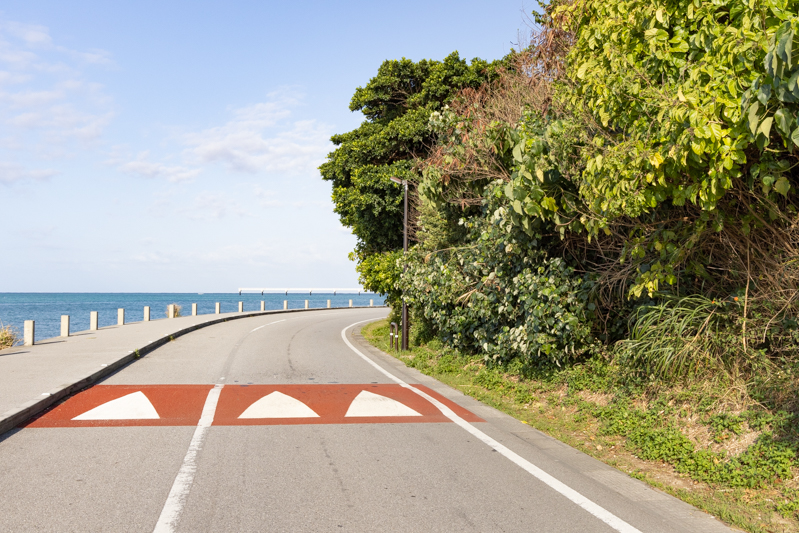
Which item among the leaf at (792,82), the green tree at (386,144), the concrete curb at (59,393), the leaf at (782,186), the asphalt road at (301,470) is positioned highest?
the green tree at (386,144)

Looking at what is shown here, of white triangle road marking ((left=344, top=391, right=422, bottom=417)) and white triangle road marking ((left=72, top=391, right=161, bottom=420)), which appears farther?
white triangle road marking ((left=344, top=391, right=422, bottom=417))

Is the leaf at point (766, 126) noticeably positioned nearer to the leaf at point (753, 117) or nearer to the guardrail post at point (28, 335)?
the leaf at point (753, 117)

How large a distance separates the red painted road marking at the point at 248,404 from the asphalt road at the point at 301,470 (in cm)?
4

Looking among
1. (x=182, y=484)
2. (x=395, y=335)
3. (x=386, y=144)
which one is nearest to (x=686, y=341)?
(x=182, y=484)

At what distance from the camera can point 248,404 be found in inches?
343

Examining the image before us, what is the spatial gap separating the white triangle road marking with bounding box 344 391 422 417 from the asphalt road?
5cm

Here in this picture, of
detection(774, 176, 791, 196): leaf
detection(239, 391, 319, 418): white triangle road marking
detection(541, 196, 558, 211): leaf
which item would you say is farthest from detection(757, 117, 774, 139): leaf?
detection(239, 391, 319, 418): white triangle road marking

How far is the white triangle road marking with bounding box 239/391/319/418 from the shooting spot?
7.98 meters

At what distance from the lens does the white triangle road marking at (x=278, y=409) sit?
7984 millimetres

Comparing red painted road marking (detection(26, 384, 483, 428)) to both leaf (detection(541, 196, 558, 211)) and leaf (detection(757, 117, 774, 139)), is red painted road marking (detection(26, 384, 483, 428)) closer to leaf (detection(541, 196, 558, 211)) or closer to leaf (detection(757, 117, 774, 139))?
leaf (detection(541, 196, 558, 211))

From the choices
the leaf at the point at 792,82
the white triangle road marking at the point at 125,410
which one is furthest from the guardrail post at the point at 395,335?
the leaf at the point at 792,82

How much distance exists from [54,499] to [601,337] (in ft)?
26.5

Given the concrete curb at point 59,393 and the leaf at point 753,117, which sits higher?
the leaf at point 753,117

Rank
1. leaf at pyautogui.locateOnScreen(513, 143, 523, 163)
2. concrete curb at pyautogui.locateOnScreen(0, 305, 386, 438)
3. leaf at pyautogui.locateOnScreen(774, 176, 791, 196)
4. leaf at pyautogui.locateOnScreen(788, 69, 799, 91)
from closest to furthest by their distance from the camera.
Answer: leaf at pyautogui.locateOnScreen(788, 69, 799, 91) < leaf at pyautogui.locateOnScreen(774, 176, 791, 196) < concrete curb at pyautogui.locateOnScreen(0, 305, 386, 438) < leaf at pyautogui.locateOnScreen(513, 143, 523, 163)
